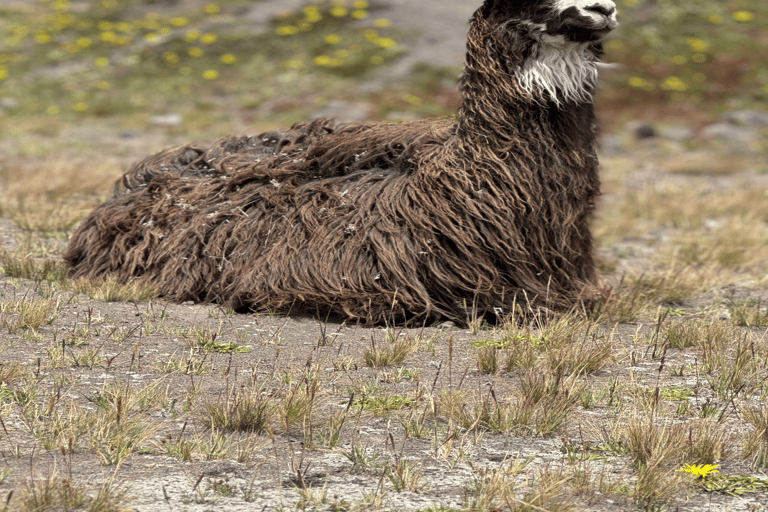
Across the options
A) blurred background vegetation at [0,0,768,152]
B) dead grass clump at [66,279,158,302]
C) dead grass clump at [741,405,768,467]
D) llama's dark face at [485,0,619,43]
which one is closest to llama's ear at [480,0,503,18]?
llama's dark face at [485,0,619,43]

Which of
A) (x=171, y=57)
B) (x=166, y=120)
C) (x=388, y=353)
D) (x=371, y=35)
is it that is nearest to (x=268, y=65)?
(x=171, y=57)

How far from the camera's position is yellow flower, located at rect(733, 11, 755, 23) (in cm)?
2788

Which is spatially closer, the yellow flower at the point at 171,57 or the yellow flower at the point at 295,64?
the yellow flower at the point at 295,64

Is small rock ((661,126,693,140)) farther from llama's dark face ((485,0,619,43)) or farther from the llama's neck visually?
llama's dark face ((485,0,619,43))

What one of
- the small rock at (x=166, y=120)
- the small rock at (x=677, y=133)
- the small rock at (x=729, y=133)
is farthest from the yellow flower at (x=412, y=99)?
the small rock at (x=729, y=133)

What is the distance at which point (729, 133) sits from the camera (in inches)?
779

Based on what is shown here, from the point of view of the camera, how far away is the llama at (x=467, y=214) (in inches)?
215

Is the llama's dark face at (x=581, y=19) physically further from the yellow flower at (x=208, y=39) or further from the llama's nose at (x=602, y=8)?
the yellow flower at (x=208, y=39)

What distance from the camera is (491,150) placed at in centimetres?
559

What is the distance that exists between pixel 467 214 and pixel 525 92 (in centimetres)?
76

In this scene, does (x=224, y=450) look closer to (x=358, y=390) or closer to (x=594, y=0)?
(x=358, y=390)

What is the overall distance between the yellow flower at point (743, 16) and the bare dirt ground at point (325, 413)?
960 inches

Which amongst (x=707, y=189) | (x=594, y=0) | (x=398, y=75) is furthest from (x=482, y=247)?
(x=398, y=75)

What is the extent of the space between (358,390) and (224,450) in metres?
0.93
